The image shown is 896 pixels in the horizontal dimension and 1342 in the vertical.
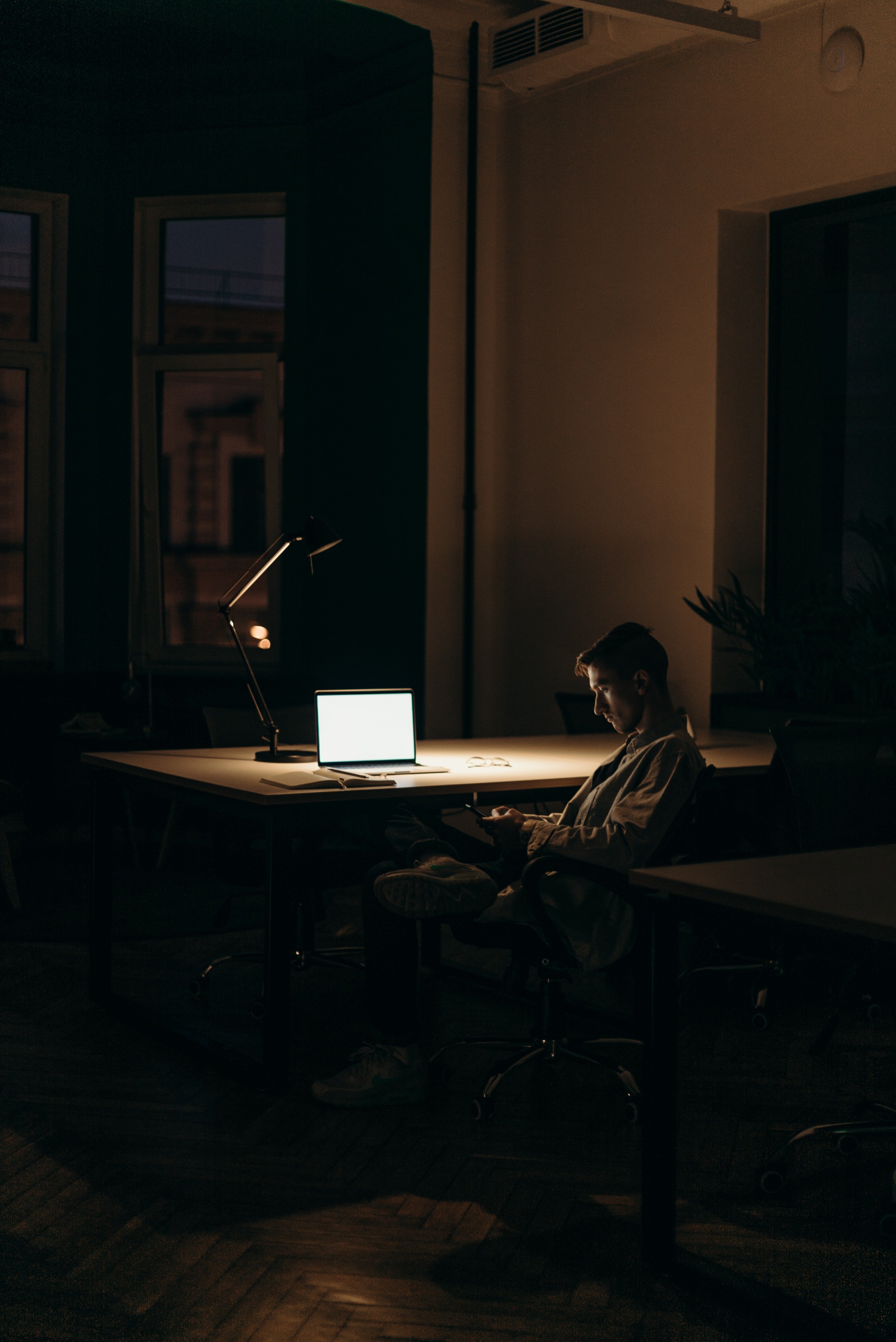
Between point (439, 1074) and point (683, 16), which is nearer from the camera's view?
point (439, 1074)

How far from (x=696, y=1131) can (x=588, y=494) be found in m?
3.67

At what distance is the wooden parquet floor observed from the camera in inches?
90.0

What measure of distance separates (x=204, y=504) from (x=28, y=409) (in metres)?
1.09

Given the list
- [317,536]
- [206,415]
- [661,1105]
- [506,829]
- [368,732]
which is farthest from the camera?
[206,415]

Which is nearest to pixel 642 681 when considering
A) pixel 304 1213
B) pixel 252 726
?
pixel 304 1213

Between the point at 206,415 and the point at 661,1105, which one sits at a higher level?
the point at 206,415

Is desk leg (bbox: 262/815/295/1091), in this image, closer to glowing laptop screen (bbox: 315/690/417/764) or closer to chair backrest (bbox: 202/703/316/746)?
glowing laptop screen (bbox: 315/690/417/764)

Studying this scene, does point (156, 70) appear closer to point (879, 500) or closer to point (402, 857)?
point (879, 500)

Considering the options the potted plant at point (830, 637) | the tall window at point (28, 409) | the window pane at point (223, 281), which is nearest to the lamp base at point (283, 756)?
the potted plant at point (830, 637)

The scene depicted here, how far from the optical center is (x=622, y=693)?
3.36 m

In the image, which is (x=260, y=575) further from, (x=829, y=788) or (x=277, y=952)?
(x=829, y=788)

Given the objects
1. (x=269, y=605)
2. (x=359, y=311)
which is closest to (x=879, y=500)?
(x=359, y=311)

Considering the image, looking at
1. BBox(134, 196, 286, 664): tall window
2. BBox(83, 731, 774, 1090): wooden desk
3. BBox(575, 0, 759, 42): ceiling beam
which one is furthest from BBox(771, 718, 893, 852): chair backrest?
BBox(134, 196, 286, 664): tall window

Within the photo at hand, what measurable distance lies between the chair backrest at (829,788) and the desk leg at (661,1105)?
1125 millimetres
